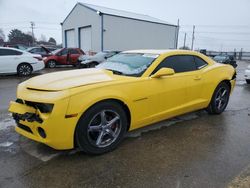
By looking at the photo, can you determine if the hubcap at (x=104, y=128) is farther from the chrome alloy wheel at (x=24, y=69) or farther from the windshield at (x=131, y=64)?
the chrome alloy wheel at (x=24, y=69)

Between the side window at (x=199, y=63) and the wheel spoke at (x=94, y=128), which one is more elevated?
the side window at (x=199, y=63)

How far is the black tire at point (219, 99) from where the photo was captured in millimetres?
5043

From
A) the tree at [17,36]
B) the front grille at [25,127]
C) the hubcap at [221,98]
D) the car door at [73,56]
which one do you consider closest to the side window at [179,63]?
the hubcap at [221,98]

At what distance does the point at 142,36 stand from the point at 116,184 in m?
24.9

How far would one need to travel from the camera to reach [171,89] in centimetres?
396

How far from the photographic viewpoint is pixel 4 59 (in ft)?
34.3

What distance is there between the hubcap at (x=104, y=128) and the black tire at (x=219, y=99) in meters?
2.64

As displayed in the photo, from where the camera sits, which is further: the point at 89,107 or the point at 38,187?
the point at 89,107

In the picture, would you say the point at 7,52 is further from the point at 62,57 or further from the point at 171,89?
the point at 171,89

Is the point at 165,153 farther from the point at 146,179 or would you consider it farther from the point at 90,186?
the point at 90,186

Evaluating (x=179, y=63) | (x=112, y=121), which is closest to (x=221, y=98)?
(x=179, y=63)

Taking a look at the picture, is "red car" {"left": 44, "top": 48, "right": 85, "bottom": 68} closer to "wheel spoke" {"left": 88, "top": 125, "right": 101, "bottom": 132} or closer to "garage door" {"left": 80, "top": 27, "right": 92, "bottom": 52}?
"garage door" {"left": 80, "top": 27, "right": 92, "bottom": 52}

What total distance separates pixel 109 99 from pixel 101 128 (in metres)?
0.43

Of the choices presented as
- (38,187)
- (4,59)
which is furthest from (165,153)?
(4,59)
